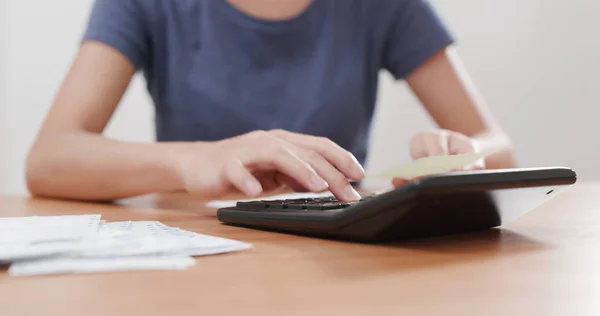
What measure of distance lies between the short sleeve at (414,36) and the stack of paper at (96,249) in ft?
2.46

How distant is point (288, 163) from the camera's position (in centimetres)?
51

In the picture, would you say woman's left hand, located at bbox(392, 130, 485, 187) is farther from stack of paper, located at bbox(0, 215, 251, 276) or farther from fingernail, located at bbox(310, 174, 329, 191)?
stack of paper, located at bbox(0, 215, 251, 276)

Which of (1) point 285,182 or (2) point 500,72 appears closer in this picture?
(1) point 285,182

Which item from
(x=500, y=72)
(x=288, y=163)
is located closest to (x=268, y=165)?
(x=288, y=163)

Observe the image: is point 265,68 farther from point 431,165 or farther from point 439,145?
point 431,165

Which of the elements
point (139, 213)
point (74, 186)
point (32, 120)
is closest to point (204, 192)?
point (139, 213)

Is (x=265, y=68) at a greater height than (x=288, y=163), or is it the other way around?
(x=265, y=68)

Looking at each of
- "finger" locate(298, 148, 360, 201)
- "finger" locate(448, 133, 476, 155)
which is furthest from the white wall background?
"finger" locate(298, 148, 360, 201)

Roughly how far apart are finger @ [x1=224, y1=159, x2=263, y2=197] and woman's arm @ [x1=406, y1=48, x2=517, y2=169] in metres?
0.57

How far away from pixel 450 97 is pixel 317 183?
0.61 meters

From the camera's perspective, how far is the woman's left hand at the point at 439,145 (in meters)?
0.67

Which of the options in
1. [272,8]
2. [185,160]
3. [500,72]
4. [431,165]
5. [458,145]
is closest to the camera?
[431,165]

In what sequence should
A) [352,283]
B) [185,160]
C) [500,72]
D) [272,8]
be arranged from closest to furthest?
[352,283] < [185,160] < [272,8] < [500,72]

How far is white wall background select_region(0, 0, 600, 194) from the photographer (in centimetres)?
162
